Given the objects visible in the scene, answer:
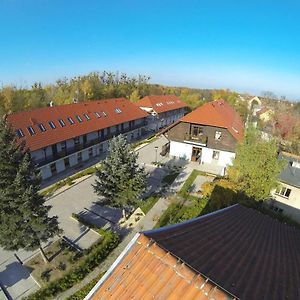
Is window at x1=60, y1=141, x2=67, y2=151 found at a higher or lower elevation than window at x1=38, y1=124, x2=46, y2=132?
lower

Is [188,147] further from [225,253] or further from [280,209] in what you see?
[225,253]

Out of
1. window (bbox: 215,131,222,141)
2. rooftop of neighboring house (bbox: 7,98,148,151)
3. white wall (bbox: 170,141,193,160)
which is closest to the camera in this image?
rooftop of neighboring house (bbox: 7,98,148,151)

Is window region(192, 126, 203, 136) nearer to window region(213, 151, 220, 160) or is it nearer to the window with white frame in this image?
the window with white frame

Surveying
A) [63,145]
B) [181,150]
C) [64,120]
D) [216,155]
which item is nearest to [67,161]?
[63,145]

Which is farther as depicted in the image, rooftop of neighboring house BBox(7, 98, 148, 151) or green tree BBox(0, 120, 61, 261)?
rooftop of neighboring house BBox(7, 98, 148, 151)

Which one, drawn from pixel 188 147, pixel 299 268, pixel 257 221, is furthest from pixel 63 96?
pixel 299 268

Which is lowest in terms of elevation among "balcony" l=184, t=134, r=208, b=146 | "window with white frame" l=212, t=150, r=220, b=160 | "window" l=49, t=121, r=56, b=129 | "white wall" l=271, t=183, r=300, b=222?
"white wall" l=271, t=183, r=300, b=222

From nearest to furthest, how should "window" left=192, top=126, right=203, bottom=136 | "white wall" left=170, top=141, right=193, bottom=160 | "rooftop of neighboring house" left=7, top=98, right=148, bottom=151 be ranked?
"rooftop of neighboring house" left=7, top=98, right=148, bottom=151, "window" left=192, top=126, right=203, bottom=136, "white wall" left=170, top=141, right=193, bottom=160

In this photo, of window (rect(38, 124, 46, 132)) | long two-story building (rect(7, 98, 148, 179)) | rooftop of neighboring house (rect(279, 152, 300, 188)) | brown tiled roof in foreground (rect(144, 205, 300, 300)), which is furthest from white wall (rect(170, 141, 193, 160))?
brown tiled roof in foreground (rect(144, 205, 300, 300))
